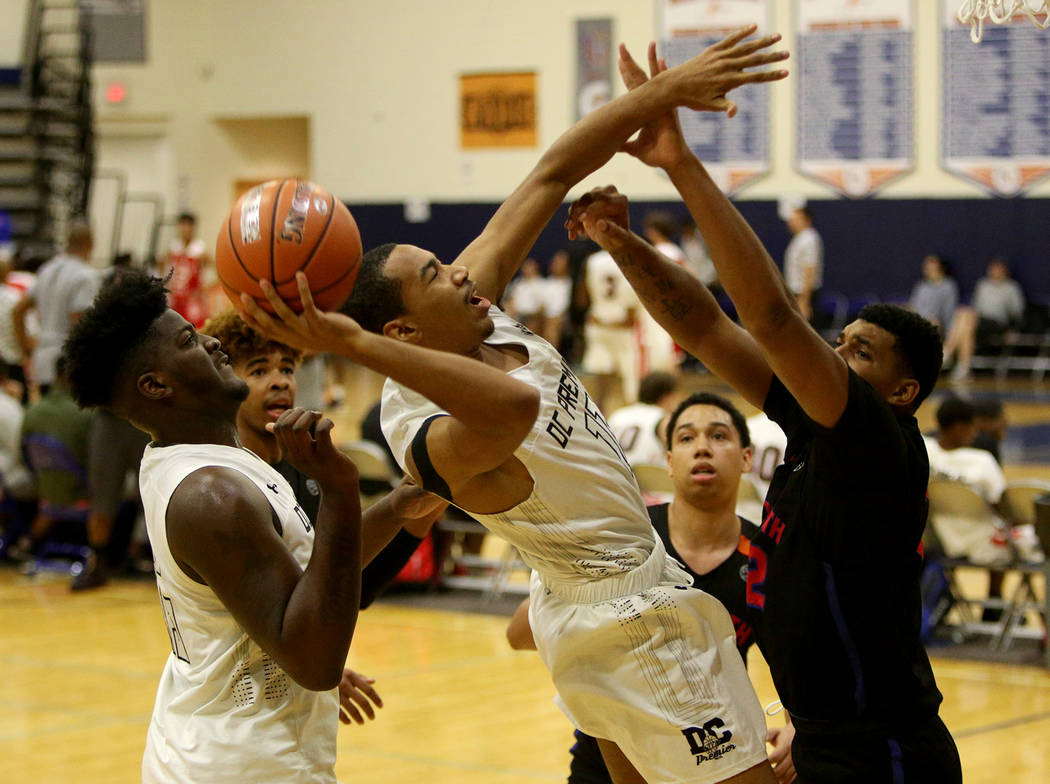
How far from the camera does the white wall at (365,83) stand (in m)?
20.2

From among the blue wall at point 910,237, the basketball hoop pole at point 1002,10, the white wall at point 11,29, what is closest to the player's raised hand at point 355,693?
the basketball hoop pole at point 1002,10

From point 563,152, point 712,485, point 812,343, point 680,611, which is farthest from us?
point 712,485

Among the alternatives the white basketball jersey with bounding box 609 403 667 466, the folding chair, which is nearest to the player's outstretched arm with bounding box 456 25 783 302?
the folding chair

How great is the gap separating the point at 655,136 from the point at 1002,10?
1397 mm

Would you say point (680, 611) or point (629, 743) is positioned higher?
point (680, 611)

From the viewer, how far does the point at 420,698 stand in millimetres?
6457

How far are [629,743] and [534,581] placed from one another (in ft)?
1.49

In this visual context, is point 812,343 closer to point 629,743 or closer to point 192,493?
point 629,743

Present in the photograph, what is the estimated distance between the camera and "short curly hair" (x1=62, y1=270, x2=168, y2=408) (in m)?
2.74

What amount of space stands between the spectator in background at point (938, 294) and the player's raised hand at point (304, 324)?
16.2m

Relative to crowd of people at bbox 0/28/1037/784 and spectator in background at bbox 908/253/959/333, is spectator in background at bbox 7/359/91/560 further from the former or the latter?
spectator in background at bbox 908/253/959/333

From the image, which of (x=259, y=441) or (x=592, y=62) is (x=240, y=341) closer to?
(x=259, y=441)

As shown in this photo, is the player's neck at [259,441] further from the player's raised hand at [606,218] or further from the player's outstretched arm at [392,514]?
the player's raised hand at [606,218]

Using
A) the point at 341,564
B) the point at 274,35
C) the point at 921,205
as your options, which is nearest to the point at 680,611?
the point at 341,564
